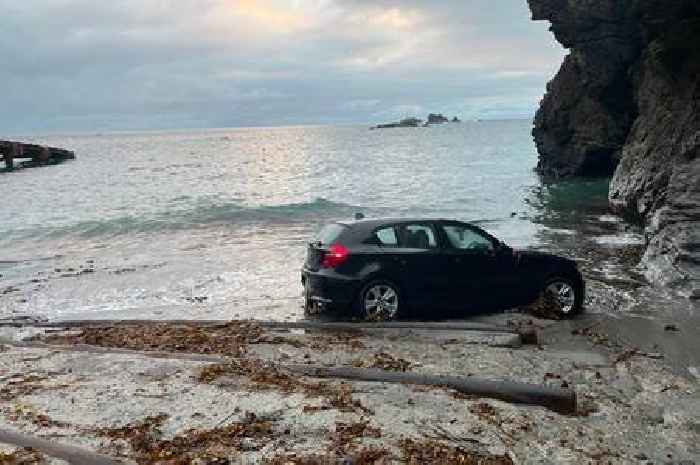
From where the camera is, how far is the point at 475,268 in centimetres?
1203

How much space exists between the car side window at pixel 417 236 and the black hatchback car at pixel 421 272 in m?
0.02

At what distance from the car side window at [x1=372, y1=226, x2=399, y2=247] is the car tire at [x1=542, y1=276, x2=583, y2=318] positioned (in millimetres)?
3072

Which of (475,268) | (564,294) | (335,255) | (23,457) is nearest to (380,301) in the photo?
(335,255)

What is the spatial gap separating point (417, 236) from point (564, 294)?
119 inches

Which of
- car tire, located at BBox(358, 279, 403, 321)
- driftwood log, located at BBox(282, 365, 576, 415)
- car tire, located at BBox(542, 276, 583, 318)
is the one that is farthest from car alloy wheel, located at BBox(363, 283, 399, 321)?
driftwood log, located at BBox(282, 365, 576, 415)

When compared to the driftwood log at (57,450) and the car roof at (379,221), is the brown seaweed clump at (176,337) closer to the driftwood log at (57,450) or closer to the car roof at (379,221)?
the car roof at (379,221)

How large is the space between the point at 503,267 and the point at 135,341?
6.28 meters

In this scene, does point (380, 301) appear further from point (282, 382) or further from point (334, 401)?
point (334, 401)

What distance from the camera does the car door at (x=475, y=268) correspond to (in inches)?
469

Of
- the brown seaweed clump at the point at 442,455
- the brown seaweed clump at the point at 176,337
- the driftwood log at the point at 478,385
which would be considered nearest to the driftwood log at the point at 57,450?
the brown seaweed clump at the point at 442,455

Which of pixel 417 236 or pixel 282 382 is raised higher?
pixel 417 236

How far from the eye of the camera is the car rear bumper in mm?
11305

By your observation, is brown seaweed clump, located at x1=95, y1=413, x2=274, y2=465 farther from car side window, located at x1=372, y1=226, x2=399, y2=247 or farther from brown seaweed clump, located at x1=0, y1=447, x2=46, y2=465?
car side window, located at x1=372, y1=226, x2=399, y2=247

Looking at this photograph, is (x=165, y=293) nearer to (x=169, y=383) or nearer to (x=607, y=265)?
(x=169, y=383)
